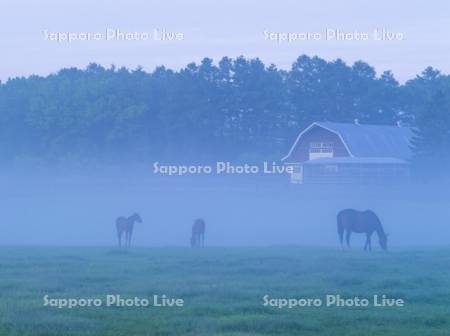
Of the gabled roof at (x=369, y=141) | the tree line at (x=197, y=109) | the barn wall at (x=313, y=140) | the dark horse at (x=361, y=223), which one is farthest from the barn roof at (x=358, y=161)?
the dark horse at (x=361, y=223)

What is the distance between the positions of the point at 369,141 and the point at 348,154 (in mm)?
1644

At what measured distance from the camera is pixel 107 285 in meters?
16.2

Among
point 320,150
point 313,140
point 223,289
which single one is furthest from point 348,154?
point 223,289

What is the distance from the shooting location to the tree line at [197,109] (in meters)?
63.3

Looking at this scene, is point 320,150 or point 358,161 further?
point 320,150

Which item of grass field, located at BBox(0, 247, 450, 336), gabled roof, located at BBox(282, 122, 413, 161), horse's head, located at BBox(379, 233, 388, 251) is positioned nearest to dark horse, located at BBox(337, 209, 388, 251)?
horse's head, located at BBox(379, 233, 388, 251)

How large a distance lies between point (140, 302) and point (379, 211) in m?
37.2

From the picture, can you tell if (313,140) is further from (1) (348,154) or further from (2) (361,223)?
(2) (361,223)

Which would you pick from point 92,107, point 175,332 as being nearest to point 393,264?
point 175,332

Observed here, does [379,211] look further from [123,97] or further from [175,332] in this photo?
[175,332]

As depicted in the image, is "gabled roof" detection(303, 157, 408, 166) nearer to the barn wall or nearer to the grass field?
the barn wall

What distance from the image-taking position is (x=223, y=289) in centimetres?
1550

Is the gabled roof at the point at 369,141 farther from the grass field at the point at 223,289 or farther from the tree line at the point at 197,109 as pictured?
the grass field at the point at 223,289

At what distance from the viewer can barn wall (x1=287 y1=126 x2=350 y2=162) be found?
62.0 metres
